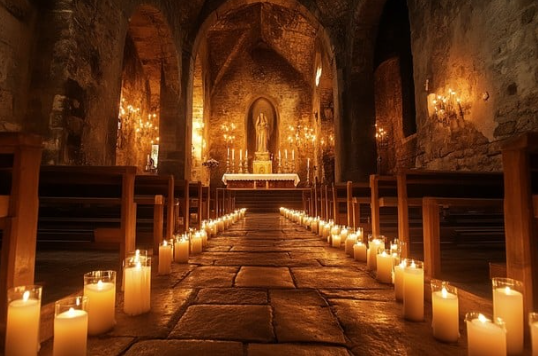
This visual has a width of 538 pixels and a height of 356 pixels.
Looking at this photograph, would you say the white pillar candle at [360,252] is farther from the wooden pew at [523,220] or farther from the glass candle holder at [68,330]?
the glass candle holder at [68,330]

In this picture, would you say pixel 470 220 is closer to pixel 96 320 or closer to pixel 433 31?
pixel 96 320

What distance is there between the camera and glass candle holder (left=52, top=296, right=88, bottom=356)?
114 cm

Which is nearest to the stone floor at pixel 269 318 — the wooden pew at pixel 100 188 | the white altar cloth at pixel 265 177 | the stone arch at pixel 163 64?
the wooden pew at pixel 100 188

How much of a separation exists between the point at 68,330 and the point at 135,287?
22.0 inches

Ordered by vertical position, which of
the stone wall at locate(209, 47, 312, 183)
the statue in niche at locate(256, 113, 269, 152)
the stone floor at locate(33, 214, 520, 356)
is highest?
the stone wall at locate(209, 47, 312, 183)

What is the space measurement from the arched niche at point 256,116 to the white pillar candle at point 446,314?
15804 millimetres

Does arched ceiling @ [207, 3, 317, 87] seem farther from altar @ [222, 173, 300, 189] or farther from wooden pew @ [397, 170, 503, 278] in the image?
wooden pew @ [397, 170, 503, 278]

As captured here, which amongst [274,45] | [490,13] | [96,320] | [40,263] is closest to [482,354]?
[96,320]

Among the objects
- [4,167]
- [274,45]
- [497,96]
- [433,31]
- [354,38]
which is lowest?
[4,167]

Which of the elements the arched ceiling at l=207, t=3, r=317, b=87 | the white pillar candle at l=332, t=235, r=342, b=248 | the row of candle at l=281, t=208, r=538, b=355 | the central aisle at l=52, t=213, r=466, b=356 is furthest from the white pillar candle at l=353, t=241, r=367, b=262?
the arched ceiling at l=207, t=3, r=317, b=87

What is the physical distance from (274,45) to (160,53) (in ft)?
25.8

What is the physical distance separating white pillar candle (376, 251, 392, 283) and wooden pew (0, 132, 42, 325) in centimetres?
213

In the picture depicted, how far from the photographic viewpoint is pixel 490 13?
545 centimetres

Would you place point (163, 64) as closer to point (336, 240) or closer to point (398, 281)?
point (336, 240)
